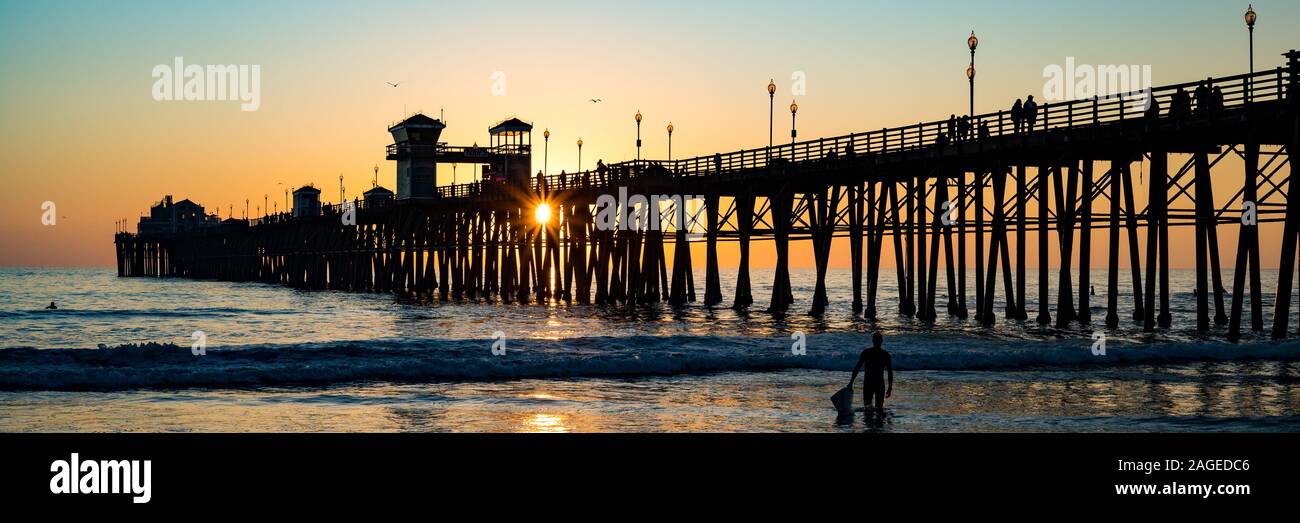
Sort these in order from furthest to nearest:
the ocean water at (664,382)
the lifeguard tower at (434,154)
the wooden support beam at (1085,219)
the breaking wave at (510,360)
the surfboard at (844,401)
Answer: the lifeguard tower at (434,154) < the wooden support beam at (1085,219) < the breaking wave at (510,360) < the ocean water at (664,382) < the surfboard at (844,401)

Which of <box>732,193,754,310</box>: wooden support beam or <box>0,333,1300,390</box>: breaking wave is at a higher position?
<box>732,193,754,310</box>: wooden support beam

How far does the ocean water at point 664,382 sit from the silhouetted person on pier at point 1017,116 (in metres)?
5.30

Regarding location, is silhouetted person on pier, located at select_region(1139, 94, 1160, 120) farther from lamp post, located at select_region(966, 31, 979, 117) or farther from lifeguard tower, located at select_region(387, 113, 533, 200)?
lifeguard tower, located at select_region(387, 113, 533, 200)

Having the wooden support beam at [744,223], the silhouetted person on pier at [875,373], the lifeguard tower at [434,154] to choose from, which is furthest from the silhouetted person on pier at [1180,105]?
the lifeguard tower at [434,154]

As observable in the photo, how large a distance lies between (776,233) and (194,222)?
13844 centimetres

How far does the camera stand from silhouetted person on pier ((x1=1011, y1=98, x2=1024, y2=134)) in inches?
1248

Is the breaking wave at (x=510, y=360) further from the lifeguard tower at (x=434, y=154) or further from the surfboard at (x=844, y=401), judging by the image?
the lifeguard tower at (x=434, y=154)

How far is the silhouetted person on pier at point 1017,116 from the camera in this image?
3170cm

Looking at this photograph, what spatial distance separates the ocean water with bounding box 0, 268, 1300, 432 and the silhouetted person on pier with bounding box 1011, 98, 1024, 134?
5.30 metres

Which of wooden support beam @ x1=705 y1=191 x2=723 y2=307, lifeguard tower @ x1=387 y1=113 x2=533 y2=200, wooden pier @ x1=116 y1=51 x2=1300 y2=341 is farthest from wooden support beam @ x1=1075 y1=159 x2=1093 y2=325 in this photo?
lifeguard tower @ x1=387 y1=113 x2=533 y2=200

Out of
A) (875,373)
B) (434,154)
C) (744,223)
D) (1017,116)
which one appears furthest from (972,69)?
(434,154)
